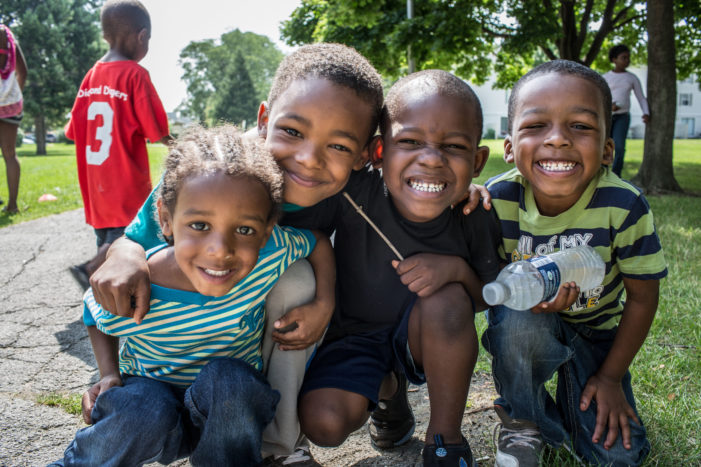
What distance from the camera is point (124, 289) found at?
1.50m

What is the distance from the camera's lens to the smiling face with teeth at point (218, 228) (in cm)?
152

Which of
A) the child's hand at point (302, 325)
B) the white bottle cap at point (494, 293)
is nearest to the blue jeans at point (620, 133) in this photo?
the white bottle cap at point (494, 293)

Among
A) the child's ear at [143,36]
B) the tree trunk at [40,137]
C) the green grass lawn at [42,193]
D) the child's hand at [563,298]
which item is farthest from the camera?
the tree trunk at [40,137]

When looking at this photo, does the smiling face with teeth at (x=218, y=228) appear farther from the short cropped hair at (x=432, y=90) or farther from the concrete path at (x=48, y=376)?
the concrete path at (x=48, y=376)

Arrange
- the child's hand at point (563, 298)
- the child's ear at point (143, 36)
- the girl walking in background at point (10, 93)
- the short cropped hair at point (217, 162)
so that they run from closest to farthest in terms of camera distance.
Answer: the short cropped hair at point (217, 162) → the child's hand at point (563, 298) → the child's ear at point (143, 36) → the girl walking in background at point (10, 93)

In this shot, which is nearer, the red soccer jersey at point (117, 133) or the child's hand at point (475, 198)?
the child's hand at point (475, 198)

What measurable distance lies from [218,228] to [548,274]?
1.04 m

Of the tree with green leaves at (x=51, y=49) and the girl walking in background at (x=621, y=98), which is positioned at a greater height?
the tree with green leaves at (x=51, y=49)

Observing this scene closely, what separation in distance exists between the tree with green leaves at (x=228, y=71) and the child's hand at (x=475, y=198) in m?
42.5

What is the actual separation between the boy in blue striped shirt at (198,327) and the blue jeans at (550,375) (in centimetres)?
79

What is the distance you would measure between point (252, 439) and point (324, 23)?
43.6 feet

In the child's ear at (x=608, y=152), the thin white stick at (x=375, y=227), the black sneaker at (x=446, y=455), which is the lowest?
the black sneaker at (x=446, y=455)

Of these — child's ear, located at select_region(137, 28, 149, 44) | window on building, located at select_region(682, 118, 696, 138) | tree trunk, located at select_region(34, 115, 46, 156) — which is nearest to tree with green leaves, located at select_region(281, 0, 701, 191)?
child's ear, located at select_region(137, 28, 149, 44)

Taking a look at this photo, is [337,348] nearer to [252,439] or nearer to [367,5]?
[252,439]
